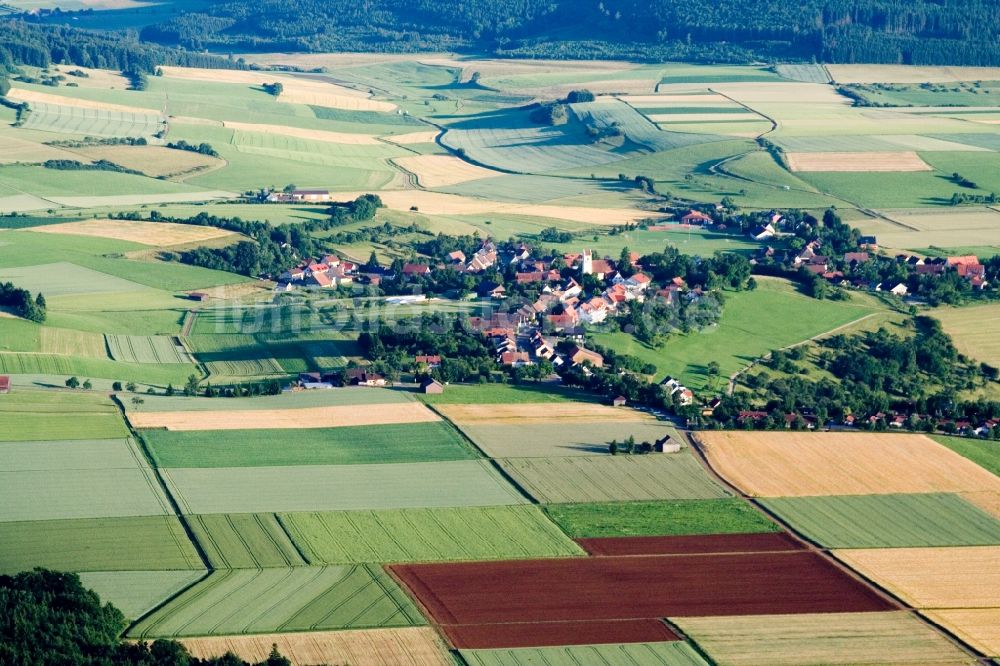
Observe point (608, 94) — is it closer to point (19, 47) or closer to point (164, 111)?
point (164, 111)

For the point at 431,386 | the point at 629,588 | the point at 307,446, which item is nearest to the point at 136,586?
the point at 629,588

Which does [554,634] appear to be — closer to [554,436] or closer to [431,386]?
[554,436]

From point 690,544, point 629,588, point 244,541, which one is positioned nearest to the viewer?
point 629,588

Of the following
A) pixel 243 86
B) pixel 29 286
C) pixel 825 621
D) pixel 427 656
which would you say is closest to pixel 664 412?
pixel 825 621

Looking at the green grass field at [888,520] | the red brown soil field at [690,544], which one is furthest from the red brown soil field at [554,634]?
the green grass field at [888,520]

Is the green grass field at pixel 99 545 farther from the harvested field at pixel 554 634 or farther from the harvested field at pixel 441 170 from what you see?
the harvested field at pixel 441 170
